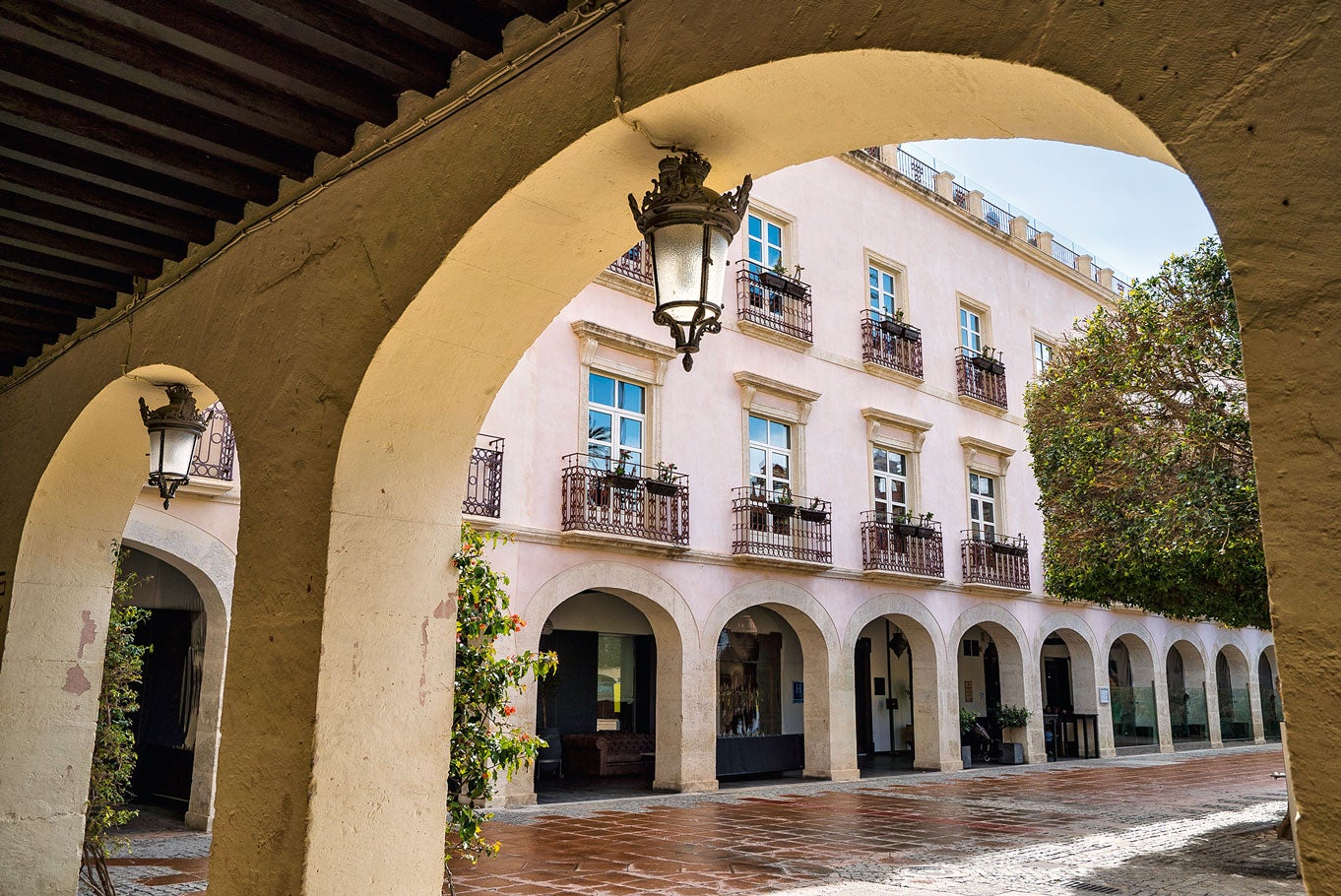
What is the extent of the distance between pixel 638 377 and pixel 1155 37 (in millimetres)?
12677

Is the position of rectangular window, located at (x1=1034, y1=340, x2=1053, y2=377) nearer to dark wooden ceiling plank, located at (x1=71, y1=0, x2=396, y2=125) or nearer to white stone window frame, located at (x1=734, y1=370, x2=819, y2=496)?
white stone window frame, located at (x1=734, y1=370, x2=819, y2=496)

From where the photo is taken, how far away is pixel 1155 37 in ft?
5.65

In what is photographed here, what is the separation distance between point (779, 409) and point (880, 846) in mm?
7974

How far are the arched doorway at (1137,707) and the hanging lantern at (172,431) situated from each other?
72.4ft

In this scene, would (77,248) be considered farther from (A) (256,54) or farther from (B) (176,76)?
(A) (256,54)

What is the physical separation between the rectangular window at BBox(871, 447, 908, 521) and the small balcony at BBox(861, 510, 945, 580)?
162 millimetres

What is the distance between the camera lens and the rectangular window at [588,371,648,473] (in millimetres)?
13805

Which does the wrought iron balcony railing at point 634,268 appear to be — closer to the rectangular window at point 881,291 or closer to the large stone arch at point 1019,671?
the rectangular window at point 881,291

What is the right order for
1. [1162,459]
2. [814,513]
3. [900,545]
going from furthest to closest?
[900,545] → [814,513] → [1162,459]

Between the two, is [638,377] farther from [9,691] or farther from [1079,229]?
[1079,229]

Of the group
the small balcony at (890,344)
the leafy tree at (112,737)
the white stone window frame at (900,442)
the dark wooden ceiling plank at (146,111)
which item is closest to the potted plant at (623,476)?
the white stone window frame at (900,442)

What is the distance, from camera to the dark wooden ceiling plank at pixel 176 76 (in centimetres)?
314

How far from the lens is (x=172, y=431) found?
16.8ft

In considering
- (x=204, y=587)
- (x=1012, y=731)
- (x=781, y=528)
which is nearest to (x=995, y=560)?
(x=1012, y=731)
